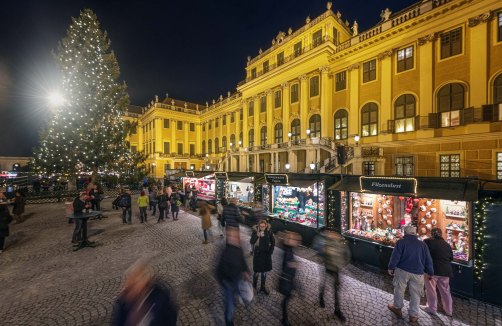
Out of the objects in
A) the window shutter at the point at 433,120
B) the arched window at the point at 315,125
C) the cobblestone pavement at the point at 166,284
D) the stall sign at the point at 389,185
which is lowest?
the cobblestone pavement at the point at 166,284

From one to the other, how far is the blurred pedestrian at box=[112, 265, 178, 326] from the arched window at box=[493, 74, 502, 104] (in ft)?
69.4

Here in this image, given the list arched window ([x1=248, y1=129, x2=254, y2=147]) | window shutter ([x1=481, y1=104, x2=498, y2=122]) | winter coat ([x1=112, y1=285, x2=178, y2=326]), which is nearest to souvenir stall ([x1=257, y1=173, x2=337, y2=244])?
winter coat ([x1=112, y1=285, x2=178, y2=326])

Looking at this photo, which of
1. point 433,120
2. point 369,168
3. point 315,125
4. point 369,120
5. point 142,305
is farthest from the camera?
point 315,125

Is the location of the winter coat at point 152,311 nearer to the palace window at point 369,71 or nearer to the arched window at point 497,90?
the arched window at point 497,90

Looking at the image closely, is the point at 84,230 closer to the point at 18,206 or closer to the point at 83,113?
the point at 18,206

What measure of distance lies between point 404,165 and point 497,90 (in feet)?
23.3

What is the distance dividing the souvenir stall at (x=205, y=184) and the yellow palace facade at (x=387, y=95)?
7.52 metres

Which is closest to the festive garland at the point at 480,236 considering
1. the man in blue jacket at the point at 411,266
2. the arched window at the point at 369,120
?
the man in blue jacket at the point at 411,266

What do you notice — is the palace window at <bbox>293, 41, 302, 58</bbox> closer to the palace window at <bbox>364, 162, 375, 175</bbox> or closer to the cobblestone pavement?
the palace window at <bbox>364, 162, 375, 175</bbox>

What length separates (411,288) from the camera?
4211mm

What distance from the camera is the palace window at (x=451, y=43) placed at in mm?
14867

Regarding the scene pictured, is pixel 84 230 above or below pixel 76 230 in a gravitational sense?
above

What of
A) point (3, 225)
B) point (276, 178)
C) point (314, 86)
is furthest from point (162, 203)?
point (314, 86)

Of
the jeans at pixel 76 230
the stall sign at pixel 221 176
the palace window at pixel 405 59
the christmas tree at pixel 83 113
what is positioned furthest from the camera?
the palace window at pixel 405 59
